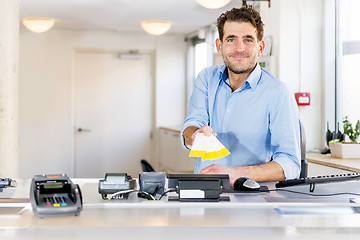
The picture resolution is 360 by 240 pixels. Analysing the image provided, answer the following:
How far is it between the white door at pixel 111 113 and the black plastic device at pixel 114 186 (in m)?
7.36

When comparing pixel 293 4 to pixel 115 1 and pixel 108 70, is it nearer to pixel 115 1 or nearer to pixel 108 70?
pixel 115 1

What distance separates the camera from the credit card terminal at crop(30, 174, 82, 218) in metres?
1.47

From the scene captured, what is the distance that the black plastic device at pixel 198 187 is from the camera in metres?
1.69

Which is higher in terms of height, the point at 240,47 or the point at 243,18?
the point at 243,18

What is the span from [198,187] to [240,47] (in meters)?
0.86

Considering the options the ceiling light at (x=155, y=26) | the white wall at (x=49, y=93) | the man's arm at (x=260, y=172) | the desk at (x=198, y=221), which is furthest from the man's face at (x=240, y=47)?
the white wall at (x=49, y=93)

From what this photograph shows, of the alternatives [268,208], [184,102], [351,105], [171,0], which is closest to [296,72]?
[351,105]

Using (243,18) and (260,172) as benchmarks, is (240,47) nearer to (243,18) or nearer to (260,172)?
(243,18)

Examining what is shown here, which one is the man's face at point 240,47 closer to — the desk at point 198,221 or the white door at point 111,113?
the desk at point 198,221

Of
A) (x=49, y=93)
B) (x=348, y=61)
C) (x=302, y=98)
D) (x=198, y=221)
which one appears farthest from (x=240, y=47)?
(x=49, y=93)

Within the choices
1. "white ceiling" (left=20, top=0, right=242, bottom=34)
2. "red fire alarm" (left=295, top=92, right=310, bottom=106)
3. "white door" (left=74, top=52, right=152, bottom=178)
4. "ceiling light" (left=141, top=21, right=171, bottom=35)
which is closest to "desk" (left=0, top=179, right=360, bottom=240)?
"red fire alarm" (left=295, top=92, right=310, bottom=106)

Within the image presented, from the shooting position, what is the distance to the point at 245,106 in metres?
2.45

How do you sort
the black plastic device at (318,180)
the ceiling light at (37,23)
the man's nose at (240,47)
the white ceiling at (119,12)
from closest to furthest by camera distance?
the black plastic device at (318,180) → the man's nose at (240,47) → the white ceiling at (119,12) → the ceiling light at (37,23)

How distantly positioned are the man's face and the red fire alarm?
2.46 m
